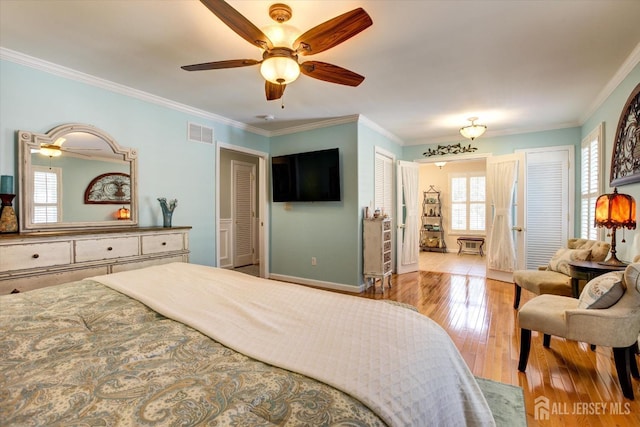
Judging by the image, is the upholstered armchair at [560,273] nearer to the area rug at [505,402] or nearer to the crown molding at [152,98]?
the area rug at [505,402]

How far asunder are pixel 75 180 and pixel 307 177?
9.01 feet

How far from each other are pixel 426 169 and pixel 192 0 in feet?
25.1

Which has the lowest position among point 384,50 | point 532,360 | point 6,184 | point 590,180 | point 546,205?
point 532,360

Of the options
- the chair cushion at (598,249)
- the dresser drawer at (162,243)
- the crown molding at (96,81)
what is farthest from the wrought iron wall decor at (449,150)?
the dresser drawer at (162,243)

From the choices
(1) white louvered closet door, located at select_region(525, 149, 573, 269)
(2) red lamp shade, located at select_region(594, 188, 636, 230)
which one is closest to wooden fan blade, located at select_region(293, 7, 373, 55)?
(2) red lamp shade, located at select_region(594, 188, 636, 230)

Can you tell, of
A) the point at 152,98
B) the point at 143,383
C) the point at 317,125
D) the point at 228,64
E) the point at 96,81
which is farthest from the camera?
the point at 317,125

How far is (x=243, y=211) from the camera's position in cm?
635

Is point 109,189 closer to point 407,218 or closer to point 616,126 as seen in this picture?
point 407,218

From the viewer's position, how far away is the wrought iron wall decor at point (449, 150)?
543cm

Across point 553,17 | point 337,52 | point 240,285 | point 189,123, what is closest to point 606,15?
point 553,17

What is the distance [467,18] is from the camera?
2.05m

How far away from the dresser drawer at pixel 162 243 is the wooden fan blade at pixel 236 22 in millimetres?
2219

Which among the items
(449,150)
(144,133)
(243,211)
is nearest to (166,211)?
(144,133)

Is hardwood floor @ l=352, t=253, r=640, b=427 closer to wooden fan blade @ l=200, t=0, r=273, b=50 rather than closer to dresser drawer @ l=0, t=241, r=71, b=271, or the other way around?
wooden fan blade @ l=200, t=0, r=273, b=50
